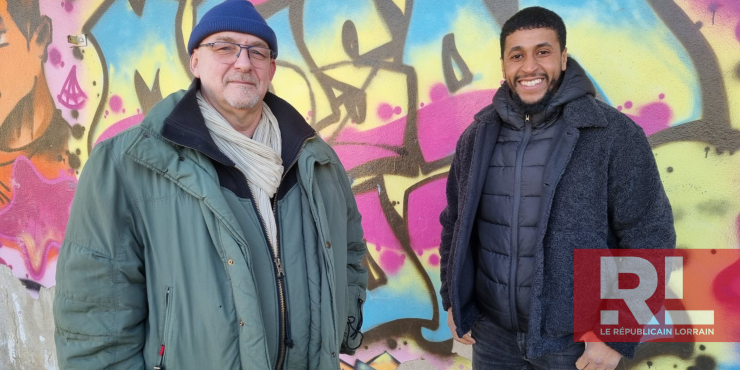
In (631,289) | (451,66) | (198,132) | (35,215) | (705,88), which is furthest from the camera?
(35,215)

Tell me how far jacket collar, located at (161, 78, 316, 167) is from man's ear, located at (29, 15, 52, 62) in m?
3.17

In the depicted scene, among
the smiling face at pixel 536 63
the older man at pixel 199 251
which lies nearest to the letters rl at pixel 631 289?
the smiling face at pixel 536 63

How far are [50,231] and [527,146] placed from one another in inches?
164

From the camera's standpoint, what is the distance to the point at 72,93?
4156 mm

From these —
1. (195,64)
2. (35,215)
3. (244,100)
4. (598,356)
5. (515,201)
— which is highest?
(195,64)

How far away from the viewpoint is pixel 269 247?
175cm

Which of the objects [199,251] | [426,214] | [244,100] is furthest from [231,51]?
[426,214]

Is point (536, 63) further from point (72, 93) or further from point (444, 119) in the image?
point (72, 93)

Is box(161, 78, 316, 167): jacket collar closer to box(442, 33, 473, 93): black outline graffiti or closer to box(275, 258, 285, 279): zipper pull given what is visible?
box(275, 258, 285, 279): zipper pull

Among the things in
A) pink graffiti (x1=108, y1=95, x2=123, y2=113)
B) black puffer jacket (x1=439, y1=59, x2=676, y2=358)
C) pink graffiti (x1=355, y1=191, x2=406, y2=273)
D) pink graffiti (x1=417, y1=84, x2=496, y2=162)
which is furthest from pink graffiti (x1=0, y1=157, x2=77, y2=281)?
black puffer jacket (x1=439, y1=59, x2=676, y2=358)

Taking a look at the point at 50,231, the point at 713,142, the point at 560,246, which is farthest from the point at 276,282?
the point at 50,231

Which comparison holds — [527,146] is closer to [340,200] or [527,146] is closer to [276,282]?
[340,200]

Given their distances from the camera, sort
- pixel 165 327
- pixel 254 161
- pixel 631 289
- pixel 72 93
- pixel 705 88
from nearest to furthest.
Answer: pixel 165 327, pixel 254 161, pixel 631 289, pixel 705 88, pixel 72 93

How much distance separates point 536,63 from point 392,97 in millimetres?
1222
